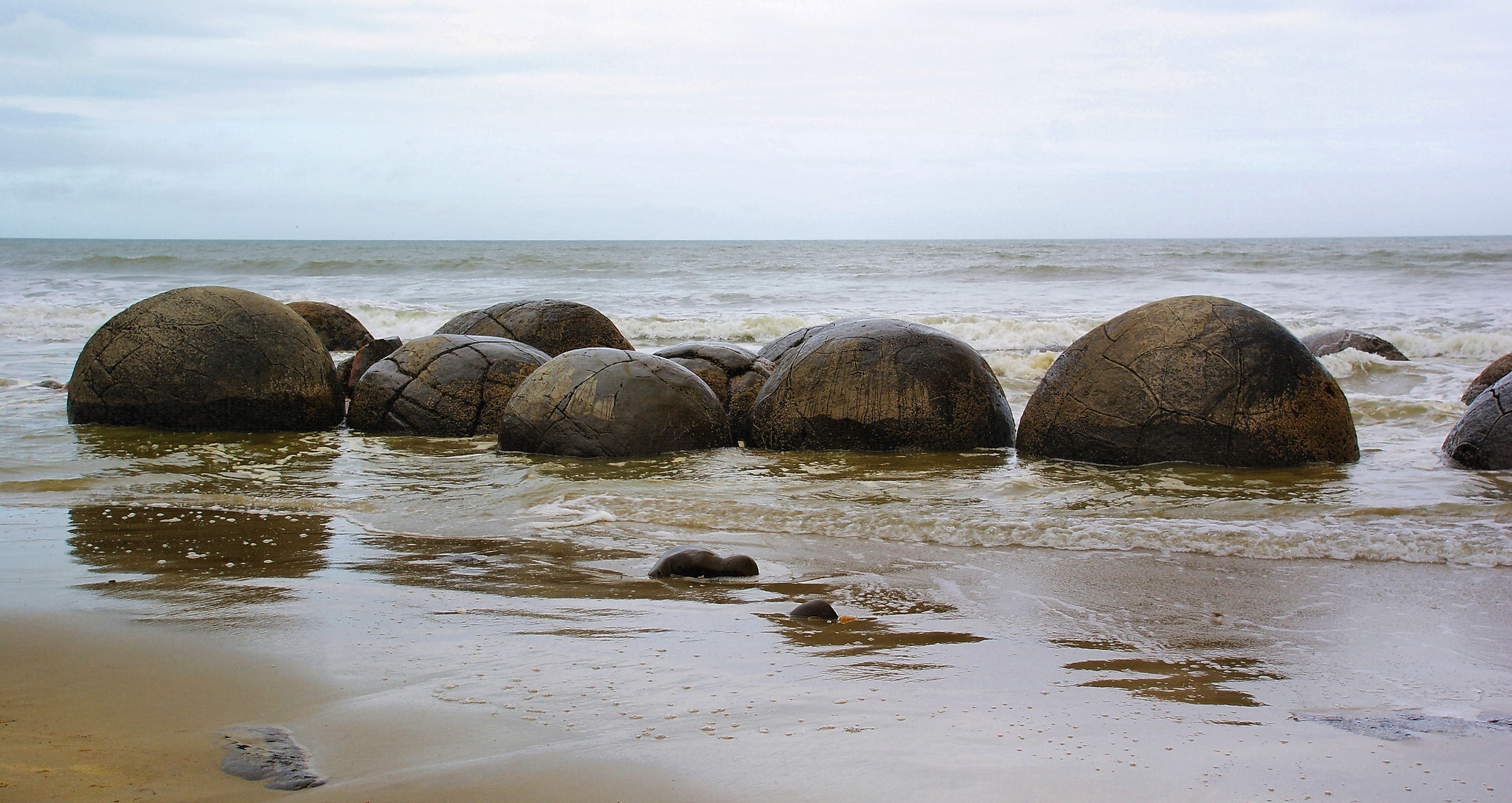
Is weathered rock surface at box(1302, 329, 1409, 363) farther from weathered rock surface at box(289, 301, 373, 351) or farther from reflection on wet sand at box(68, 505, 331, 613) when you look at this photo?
weathered rock surface at box(289, 301, 373, 351)

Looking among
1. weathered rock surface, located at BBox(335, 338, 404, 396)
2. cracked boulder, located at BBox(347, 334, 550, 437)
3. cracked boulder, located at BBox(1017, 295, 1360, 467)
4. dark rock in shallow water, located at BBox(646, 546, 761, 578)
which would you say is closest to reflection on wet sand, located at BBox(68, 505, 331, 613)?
dark rock in shallow water, located at BBox(646, 546, 761, 578)

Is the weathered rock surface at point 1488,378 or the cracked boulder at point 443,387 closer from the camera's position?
the cracked boulder at point 443,387

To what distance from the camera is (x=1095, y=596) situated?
416cm

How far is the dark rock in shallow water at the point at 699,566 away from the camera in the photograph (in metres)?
4.39

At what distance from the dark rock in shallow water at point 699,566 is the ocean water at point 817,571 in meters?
0.08

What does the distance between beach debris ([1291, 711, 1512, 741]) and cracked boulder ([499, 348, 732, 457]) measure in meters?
5.02

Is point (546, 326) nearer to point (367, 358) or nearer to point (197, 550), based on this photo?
point (367, 358)

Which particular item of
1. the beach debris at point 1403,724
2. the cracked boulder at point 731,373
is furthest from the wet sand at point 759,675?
the cracked boulder at point 731,373

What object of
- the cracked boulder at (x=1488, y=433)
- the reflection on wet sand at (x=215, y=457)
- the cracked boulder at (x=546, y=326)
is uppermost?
the cracked boulder at (x=546, y=326)

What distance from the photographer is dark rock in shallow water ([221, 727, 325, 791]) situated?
7.57ft

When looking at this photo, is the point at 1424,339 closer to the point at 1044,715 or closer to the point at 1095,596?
the point at 1095,596

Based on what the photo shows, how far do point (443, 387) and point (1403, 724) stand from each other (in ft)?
23.1

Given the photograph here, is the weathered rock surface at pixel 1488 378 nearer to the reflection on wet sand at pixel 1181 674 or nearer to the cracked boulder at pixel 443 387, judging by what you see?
the reflection on wet sand at pixel 1181 674

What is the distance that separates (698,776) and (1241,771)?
4.14 ft
